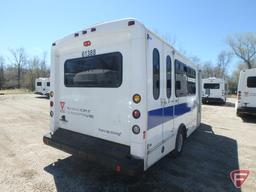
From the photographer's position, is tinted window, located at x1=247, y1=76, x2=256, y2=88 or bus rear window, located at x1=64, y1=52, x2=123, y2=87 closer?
bus rear window, located at x1=64, y1=52, x2=123, y2=87

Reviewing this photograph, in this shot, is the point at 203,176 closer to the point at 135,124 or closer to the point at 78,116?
the point at 135,124

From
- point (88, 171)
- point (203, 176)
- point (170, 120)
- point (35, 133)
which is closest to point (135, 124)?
point (170, 120)

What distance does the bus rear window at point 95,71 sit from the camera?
13.0ft

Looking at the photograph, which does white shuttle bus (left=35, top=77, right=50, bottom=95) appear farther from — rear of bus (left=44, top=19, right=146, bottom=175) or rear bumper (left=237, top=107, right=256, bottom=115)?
rear of bus (left=44, top=19, right=146, bottom=175)

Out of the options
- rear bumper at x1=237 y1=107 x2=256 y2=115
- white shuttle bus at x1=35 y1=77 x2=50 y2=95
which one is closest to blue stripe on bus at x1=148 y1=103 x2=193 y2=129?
rear bumper at x1=237 y1=107 x2=256 y2=115

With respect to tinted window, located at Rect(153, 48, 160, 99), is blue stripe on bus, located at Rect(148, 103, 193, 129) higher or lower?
lower

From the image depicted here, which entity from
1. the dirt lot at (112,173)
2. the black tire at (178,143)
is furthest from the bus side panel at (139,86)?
the black tire at (178,143)

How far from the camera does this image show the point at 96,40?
424cm

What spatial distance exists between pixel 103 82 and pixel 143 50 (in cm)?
106

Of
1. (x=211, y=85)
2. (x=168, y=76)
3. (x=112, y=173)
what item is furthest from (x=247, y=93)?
(x=112, y=173)

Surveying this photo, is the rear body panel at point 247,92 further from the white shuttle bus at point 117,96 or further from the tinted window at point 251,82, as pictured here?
the white shuttle bus at point 117,96

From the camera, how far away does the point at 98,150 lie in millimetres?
3947

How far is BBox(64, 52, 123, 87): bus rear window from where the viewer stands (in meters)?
3.95

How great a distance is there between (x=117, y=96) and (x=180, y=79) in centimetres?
217
